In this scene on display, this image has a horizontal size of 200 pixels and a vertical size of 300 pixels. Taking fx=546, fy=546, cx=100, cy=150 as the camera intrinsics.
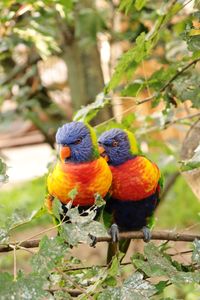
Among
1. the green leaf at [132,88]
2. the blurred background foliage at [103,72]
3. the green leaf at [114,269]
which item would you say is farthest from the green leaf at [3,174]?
the green leaf at [132,88]

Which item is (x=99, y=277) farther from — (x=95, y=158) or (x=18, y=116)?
(x=18, y=116)

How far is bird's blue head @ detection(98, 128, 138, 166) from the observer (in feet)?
3.67

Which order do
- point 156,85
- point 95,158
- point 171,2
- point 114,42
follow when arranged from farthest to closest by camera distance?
point 114,42 → point 156,85 → point 95,158 → point 171,2

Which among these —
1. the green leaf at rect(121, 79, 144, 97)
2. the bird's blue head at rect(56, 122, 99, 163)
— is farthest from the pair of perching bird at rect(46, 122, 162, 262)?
the green leaf at rect(121, 79, 144, 97)

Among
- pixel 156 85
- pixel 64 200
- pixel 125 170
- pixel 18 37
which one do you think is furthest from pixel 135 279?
pixel 18 37

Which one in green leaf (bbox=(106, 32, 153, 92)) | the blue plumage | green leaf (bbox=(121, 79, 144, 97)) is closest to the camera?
green leaf (bbox=(106, 32, 153, 92))

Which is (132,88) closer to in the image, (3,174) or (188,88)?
(188,88)

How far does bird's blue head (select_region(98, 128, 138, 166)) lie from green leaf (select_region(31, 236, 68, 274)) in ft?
1.30

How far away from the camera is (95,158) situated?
1041mm

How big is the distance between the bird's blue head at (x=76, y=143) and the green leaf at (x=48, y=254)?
0.31 metres

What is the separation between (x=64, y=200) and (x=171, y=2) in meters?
0.39

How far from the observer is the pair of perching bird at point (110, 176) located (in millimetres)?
987

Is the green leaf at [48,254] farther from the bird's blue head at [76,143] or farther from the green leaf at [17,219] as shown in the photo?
the bird's blue head at [76,143]

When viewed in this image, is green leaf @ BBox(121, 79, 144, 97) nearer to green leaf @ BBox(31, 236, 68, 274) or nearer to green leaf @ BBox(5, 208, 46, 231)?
green leaf @ BBox(5, 208, 46, 231)
